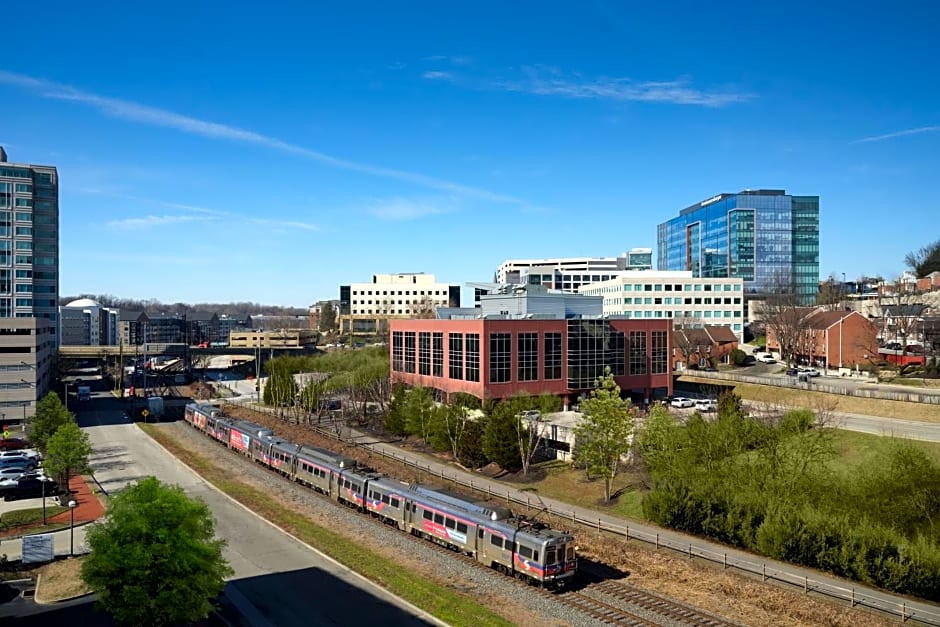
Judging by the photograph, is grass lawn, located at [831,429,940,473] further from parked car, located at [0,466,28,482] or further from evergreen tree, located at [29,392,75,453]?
evergreen tree, located at [29,392,75,453]

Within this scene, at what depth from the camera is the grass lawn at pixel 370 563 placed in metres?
25.5

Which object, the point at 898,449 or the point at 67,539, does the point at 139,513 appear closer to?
the point at 67,539

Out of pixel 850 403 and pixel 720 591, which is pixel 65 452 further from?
pixel 850 403

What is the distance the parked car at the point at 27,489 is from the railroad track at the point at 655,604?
118 feet

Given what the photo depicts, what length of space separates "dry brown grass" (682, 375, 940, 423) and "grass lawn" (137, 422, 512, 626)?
1465 inches

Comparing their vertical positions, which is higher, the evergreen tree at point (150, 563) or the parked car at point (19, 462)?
the evergreen tree at point (150, 563)

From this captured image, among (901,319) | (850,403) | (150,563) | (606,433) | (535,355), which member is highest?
(901,319)

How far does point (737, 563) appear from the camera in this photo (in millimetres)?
31000

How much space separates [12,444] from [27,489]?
66.2 ft

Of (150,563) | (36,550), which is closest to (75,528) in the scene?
(36,550)

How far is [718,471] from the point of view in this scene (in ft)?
121

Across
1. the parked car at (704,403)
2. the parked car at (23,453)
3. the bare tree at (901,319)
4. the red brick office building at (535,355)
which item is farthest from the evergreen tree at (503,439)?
the bare tree at (901,319)

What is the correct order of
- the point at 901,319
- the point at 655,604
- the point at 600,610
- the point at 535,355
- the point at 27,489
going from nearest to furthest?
1. the point at 600,610
2. the point at 655,604
3. the point at 27,489
4. the point at 535,355
5. the point at 901,319

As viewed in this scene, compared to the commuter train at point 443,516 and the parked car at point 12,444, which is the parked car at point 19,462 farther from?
the commuter train at point 443,516
